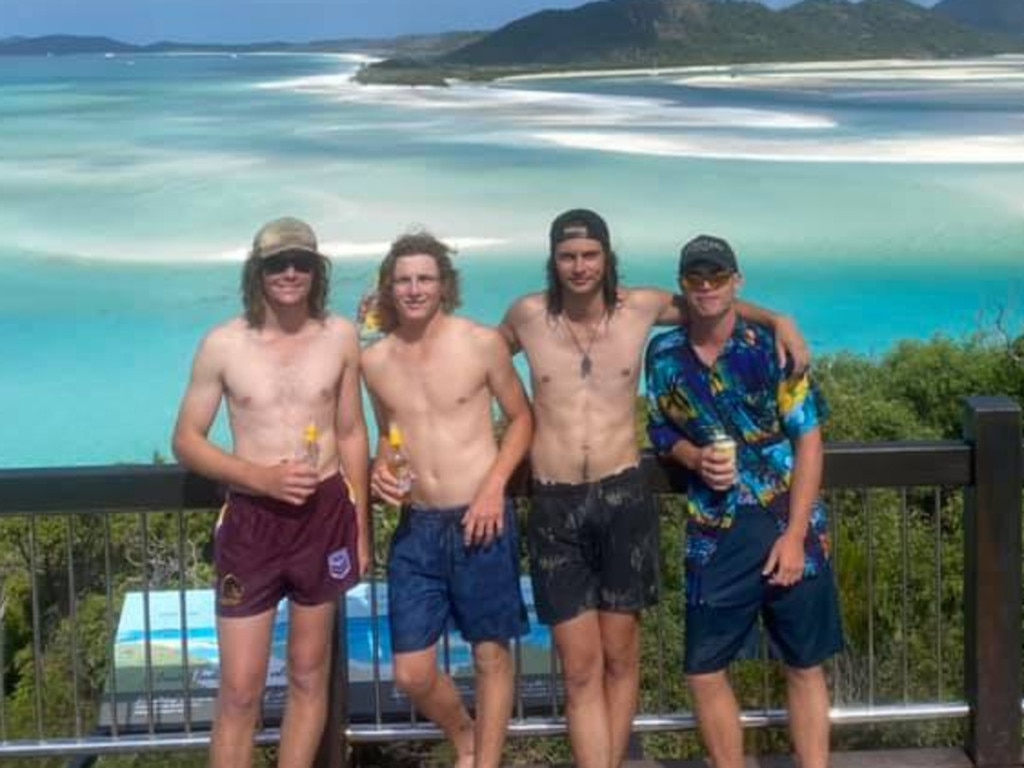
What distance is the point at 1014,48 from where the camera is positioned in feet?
270

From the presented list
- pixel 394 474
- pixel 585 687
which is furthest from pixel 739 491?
pixel 394 474

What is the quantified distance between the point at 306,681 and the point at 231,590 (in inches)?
11.7

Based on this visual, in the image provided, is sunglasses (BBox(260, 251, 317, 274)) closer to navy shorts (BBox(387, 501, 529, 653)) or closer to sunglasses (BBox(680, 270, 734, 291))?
navy shorts (BBox(387, 501, 529, 653))

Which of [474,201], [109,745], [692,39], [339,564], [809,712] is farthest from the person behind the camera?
[692,39]

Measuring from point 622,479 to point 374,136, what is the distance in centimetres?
5559

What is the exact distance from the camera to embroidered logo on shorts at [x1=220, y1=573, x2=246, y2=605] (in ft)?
12.8

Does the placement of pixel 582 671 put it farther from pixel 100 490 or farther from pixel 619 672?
pixel 100 490

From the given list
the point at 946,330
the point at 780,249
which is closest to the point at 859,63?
the point at 780,249

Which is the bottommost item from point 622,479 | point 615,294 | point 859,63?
point 622,479

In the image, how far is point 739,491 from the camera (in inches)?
155

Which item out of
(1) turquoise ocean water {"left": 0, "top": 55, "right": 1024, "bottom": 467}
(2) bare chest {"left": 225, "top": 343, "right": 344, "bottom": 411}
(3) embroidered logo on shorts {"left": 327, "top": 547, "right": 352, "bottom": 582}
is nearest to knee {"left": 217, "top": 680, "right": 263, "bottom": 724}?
(3) embroidered logo on shorts {"left": 327, "top": 547, "right": 352, "bottom": 582}

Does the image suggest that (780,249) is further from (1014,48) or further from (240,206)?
(1014,48)

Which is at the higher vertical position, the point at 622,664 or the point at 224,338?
the point at 224,338

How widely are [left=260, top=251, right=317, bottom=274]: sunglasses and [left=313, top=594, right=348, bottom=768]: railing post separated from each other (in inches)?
36.7
